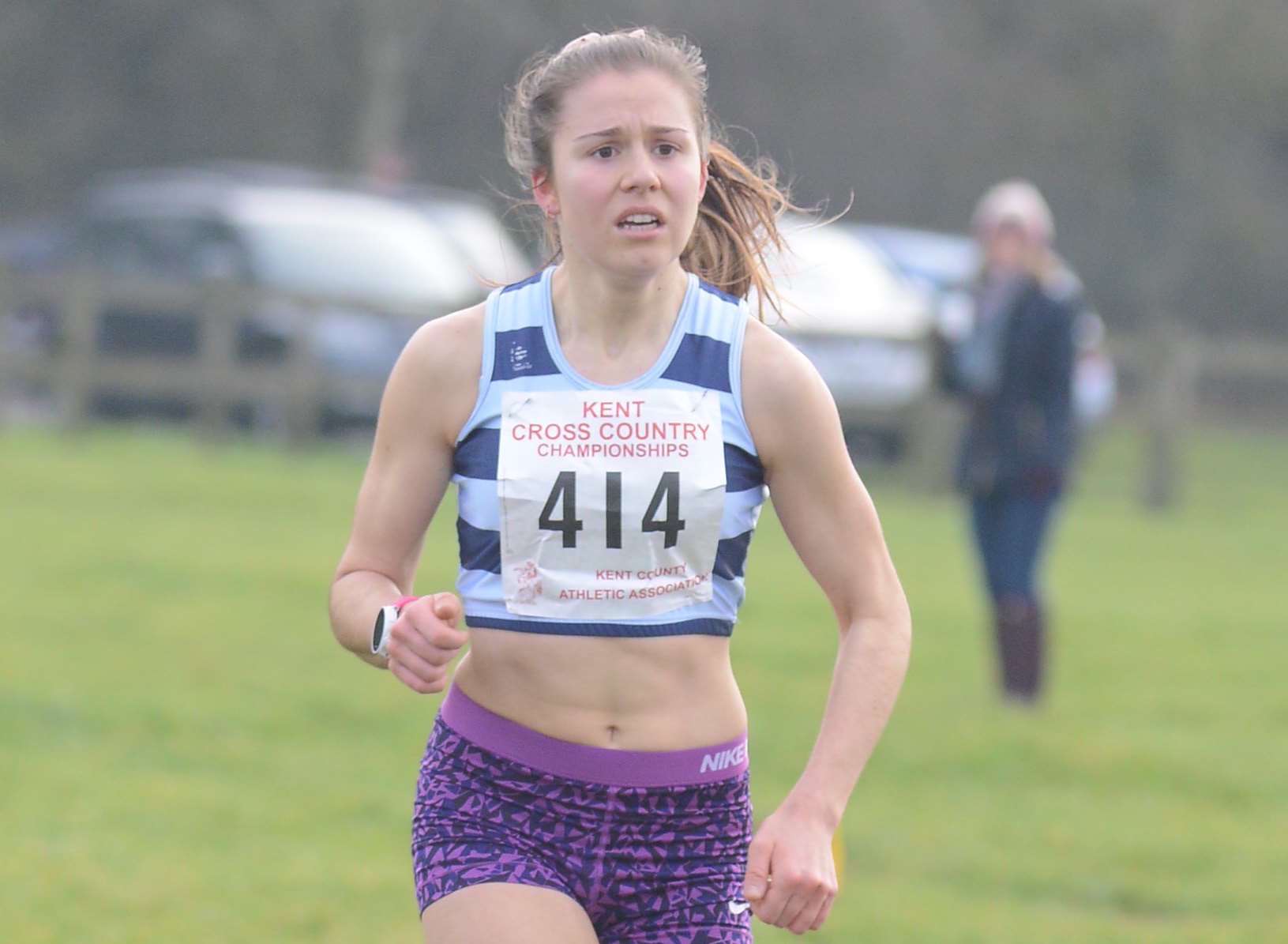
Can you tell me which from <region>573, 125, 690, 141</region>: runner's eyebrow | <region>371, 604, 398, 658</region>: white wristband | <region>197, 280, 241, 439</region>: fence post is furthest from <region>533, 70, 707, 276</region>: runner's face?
<region>197, 280, 241, 439</region>: fence post

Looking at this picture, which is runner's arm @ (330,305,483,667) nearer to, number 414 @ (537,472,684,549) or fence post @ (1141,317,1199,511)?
number 414 @ (537,472,684,549)

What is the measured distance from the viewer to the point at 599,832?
10.9 ft

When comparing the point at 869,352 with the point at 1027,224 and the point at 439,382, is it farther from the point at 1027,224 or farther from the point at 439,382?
the point at 439,382

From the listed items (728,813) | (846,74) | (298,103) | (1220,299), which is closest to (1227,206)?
(1220,299)

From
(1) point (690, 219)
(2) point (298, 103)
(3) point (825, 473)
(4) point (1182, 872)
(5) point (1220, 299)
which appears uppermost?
(2) point (298, 103)

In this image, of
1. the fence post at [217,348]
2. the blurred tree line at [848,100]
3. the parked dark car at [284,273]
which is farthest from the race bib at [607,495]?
the blurred tree line at [848,100]

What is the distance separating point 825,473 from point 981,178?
29.3 metres

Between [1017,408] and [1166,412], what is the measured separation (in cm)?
994

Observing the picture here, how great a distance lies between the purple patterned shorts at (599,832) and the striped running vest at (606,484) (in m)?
0.19

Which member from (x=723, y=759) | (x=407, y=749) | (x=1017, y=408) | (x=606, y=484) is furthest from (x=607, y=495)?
(x=1017, y=408)

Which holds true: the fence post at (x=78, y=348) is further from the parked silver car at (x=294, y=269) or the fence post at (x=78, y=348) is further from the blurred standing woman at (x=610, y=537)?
the blurred standing woman at (x=610, y=537)

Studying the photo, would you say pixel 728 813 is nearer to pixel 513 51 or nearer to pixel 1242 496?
pixel 1242 496

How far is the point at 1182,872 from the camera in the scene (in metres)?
6.82

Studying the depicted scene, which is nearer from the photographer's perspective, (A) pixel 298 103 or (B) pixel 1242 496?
(B) pixel 1242 496
